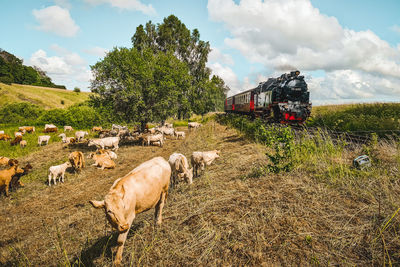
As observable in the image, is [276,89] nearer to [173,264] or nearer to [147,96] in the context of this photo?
[147,96]

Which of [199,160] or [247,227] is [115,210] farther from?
[199,160]

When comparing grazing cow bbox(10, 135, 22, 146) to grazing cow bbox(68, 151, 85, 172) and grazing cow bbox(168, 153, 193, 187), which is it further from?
grazing cow bbox(168, 153, 193, 187)

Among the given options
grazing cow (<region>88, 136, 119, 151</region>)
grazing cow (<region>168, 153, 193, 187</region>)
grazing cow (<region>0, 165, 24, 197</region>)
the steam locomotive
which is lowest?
grazing cow (<region>0, 165, 24, 197</region>)

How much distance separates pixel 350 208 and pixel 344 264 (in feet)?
4.71

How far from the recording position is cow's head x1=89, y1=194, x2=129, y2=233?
2725 millimetres

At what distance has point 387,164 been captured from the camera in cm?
513

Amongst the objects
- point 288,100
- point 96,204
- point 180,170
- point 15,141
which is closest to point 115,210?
point 96,204

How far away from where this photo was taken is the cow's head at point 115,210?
107 inches

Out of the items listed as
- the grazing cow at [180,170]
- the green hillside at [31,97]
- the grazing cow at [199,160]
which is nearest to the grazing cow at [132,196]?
the grazing cow at [180,170]

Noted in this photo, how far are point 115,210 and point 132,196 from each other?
14.0 inches

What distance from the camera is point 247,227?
349 centimetres

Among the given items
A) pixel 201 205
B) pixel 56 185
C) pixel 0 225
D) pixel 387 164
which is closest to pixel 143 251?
pixel 201 205

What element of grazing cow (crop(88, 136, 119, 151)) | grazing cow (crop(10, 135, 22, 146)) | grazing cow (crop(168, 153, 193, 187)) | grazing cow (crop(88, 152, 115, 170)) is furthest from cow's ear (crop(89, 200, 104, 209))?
grazing cow (crop(10, 135, 22, 146))

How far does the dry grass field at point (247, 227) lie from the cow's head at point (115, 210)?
709 millimetres
